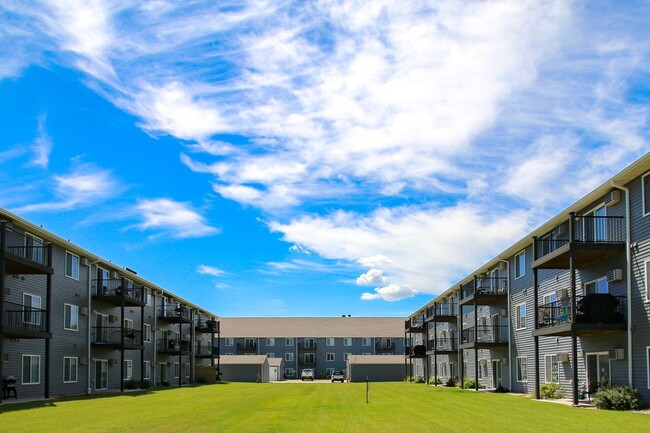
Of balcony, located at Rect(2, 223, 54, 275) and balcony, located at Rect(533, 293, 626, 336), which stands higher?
balcony, located at Rect(2, 223, 54, 275)

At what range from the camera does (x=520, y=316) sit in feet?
122

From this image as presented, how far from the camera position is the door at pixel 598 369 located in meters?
26.3

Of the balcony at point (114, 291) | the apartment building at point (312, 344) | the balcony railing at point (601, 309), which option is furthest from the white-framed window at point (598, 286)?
the apartment building at point (312, 344)

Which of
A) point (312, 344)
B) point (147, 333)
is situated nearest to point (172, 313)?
point (147, 333)

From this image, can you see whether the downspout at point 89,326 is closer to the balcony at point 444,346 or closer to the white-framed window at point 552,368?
the white-framed window at point 552,368

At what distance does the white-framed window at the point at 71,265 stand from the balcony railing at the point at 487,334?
2178cm

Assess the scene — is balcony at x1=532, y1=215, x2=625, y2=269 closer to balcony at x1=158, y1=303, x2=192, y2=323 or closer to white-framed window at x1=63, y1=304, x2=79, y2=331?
white-framed window at x1=63, y1=304, x2=79, y2=331

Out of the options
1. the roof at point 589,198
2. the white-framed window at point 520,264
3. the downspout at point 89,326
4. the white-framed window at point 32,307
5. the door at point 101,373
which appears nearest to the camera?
the roof at point 589,198

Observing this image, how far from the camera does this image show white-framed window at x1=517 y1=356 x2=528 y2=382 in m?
36.4

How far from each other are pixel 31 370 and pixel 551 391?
22568 mm

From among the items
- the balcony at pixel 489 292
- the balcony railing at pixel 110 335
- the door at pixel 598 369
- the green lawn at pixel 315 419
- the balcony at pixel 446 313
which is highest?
the balcony at pixel 489 292

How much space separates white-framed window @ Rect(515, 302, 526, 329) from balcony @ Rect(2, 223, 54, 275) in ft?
74.1

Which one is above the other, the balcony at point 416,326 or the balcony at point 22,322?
the balcony at point 22,322

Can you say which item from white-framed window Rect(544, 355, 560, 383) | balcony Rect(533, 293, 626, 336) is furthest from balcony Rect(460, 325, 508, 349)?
balcony Rect(533, 293, 626, 336)
